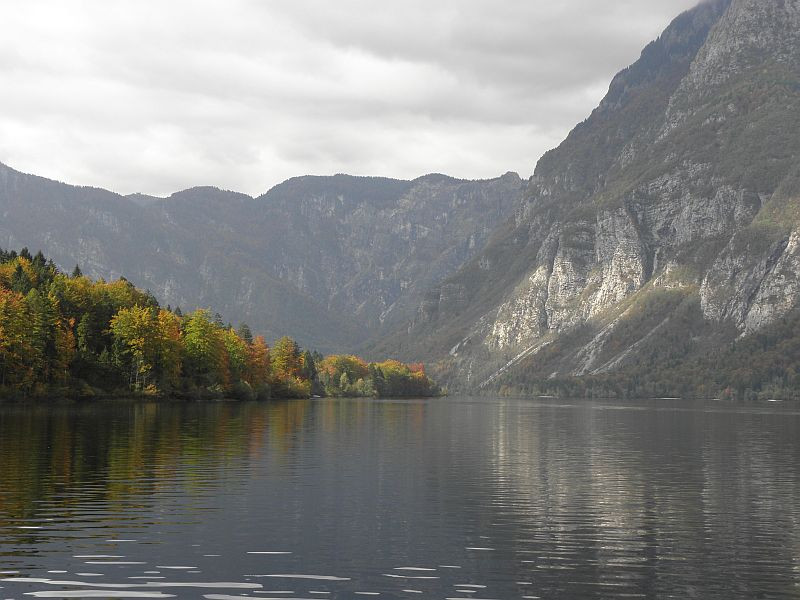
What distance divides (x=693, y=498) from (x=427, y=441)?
41503 millimetres

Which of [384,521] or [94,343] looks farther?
[94,343]

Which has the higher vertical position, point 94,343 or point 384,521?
point 94,343

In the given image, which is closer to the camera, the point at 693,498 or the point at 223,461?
the point at 693,498

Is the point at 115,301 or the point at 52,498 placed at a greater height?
the point at 115,301

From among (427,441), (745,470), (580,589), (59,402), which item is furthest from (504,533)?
(59,402)

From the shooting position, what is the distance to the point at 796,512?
4472 cm

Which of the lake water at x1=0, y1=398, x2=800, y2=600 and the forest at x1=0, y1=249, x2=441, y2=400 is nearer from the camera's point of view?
the lake water at x1=0, y1=398, x2=800, y2=600

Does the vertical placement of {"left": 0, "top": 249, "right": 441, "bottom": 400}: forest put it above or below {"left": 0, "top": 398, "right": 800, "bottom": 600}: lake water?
above

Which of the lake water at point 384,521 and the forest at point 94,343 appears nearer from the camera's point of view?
the lake water at point 384,521

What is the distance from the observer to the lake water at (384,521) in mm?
28844

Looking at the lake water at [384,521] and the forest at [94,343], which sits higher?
the forest at [94,343]

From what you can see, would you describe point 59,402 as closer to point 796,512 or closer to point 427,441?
point 427,441

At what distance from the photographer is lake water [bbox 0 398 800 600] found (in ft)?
94.6

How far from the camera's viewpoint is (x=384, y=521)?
130 feet
